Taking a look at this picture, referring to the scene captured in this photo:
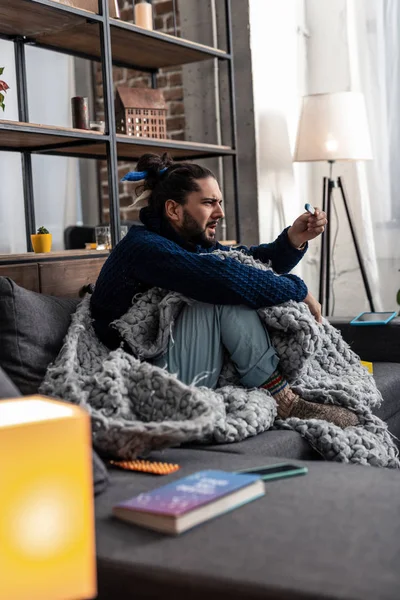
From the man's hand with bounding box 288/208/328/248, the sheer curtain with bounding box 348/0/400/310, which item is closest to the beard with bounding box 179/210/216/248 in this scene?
the man's hand with bounding box 288/208/328/248

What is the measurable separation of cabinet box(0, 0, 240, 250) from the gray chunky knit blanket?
3.10ft

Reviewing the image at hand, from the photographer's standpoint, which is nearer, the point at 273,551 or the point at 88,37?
the point at 273,551

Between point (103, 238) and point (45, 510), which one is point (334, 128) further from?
point (45, 510)

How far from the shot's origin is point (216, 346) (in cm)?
221

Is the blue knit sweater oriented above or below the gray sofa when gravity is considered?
above

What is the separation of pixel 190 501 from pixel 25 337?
3.16 feet

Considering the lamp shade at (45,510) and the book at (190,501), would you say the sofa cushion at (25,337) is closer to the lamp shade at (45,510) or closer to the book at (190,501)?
the book at (190,501)

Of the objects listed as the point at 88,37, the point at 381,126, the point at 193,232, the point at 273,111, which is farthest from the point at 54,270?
the point at 381,126

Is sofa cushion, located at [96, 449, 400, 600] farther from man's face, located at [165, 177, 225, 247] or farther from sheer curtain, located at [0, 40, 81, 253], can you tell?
sheer curtain, located at [0, 40, 81, 253]

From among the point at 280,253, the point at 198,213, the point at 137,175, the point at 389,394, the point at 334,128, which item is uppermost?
the point at 334,128

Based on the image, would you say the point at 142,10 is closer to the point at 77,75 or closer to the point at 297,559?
the point at 77,75

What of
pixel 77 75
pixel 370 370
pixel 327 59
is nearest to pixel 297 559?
pixel 370 370

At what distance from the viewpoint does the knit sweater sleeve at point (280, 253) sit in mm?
2711

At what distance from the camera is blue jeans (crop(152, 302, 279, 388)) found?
219 centimetres
